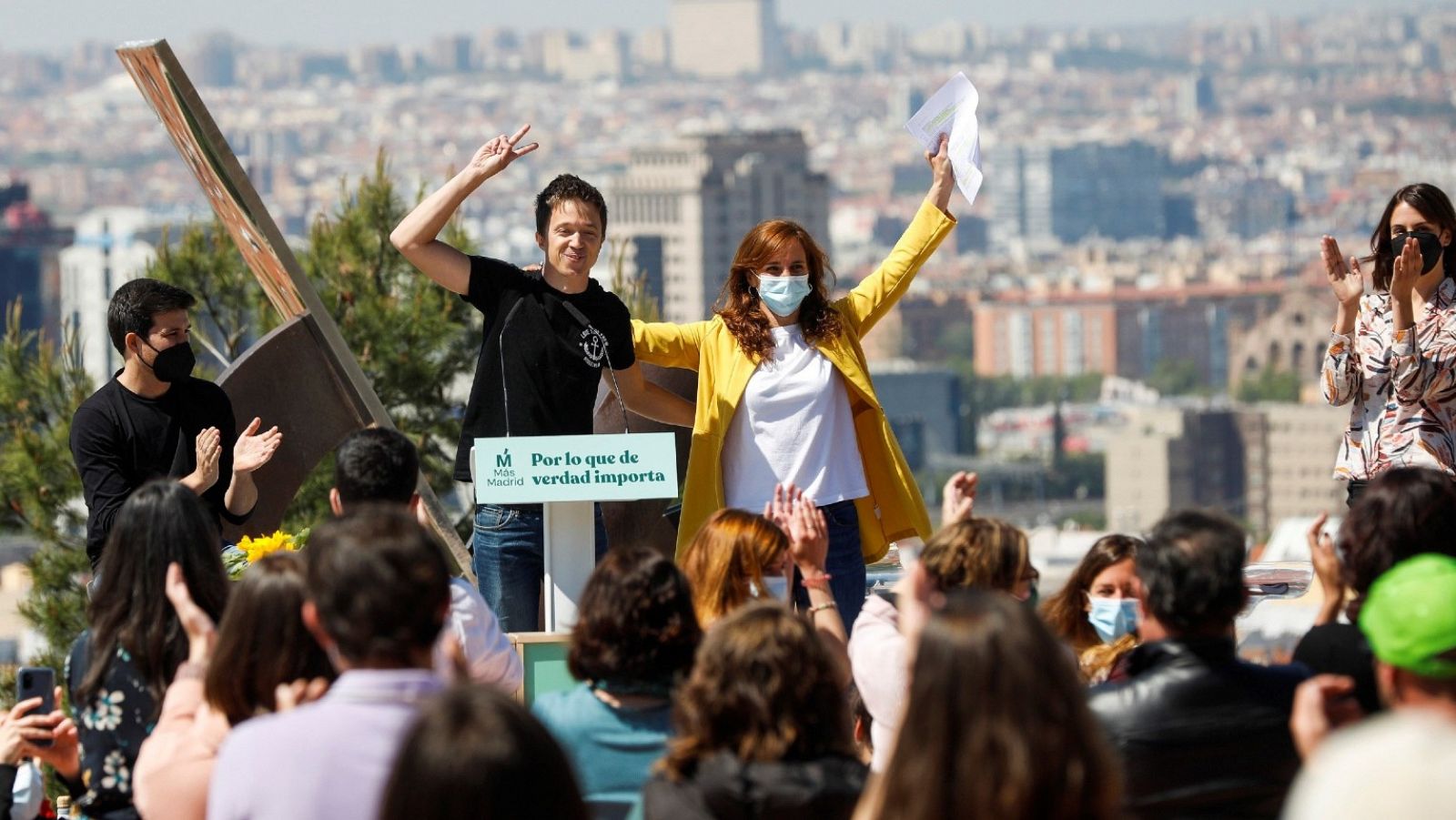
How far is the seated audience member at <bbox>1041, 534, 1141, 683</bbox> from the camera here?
5031 millimetres

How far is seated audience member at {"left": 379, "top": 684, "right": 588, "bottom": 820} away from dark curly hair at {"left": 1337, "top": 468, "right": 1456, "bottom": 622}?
178 cm

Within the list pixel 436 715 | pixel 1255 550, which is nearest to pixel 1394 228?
pixel 436 715

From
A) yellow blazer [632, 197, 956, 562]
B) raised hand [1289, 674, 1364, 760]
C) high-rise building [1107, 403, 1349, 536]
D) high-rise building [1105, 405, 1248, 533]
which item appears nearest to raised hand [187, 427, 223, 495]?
yellow blazer [632, 197, 956, 562]

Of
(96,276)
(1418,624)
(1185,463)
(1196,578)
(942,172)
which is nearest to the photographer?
(1418,624)

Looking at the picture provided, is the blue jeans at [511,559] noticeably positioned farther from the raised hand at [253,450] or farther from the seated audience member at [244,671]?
the seated audience member at [244,671]

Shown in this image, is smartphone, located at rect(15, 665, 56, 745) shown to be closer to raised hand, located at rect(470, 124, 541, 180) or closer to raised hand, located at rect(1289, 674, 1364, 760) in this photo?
raised hand, located at rect(470, 124, 541, 180)

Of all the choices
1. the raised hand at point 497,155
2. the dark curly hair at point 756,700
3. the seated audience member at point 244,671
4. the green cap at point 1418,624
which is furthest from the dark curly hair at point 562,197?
the green cap at point 1418,624

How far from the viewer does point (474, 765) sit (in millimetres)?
2688

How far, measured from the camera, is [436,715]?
2.71 metres

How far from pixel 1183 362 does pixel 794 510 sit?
516ft

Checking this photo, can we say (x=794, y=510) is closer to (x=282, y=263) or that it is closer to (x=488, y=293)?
(x=488, y=293)

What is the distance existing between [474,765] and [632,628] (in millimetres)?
1024

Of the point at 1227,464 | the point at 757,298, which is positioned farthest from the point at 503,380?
the point at 1227,464

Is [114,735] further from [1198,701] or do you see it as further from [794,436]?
[794,436]
